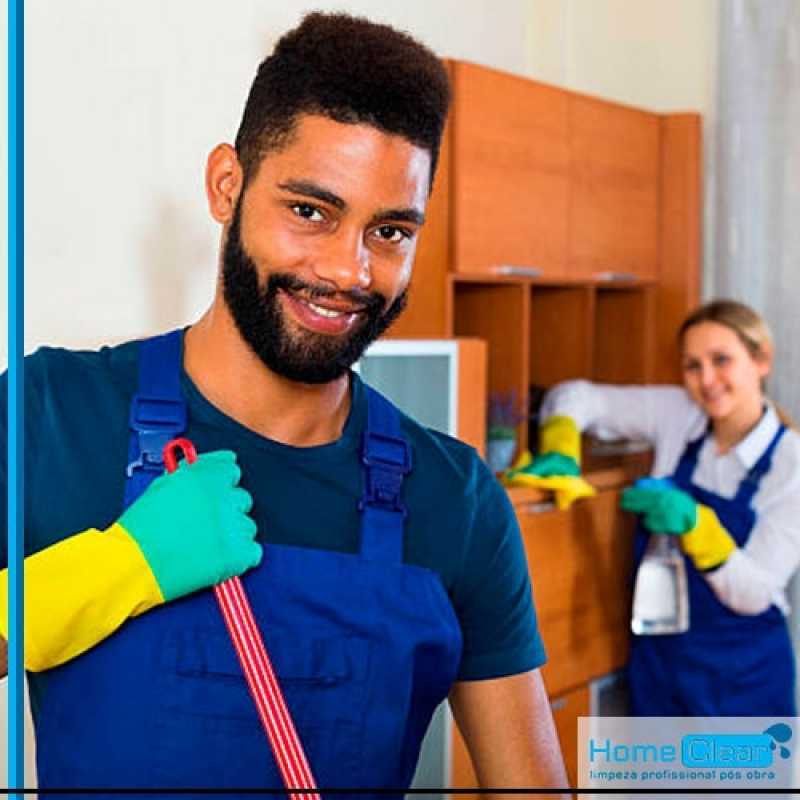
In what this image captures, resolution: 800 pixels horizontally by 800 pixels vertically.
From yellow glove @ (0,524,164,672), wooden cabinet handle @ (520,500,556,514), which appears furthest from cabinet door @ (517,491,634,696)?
yellow glove @ (0,524,164,672)

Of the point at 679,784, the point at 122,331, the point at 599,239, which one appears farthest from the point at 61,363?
the point at 679,784

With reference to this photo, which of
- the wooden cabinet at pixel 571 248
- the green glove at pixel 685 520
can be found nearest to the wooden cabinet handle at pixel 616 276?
the wooden cabinet at pixel 571 248

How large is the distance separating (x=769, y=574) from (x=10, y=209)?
41cm

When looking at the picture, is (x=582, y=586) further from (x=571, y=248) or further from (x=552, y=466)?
(x=571, y=248)

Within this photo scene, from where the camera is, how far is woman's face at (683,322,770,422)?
0.61 meters

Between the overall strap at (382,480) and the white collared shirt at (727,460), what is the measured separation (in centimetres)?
8

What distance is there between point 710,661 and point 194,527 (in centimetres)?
28

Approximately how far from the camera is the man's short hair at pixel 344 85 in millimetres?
541

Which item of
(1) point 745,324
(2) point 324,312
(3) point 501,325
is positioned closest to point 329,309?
(2) point 324,312

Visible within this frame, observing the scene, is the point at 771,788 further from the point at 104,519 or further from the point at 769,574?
the point at 104,519

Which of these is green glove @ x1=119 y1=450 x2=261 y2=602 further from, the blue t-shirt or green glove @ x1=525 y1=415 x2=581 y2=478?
green glove @ x1=525 y1=415 x2=581 y2=478

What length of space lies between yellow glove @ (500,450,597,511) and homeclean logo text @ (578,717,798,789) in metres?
0.11

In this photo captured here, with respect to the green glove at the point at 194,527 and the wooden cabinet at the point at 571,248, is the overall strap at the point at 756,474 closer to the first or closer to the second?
the wooden cabinet at the point at 571,248

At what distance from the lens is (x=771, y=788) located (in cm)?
64
